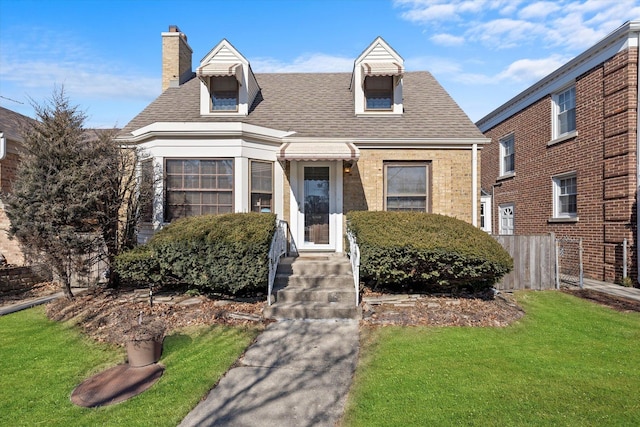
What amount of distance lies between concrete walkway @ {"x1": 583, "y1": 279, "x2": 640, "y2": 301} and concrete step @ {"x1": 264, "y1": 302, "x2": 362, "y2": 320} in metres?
7.11

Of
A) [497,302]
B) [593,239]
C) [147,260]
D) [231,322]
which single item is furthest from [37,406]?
[593,239]

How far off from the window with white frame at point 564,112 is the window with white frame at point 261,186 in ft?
35.3

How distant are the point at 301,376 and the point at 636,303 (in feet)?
26.7

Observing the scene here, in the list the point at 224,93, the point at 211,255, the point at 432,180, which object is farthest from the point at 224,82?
the point at 432,180

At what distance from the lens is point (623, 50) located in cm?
940

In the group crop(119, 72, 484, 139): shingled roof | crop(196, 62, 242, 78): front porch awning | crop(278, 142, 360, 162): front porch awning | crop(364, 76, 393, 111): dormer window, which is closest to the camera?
crop(278, 142, 360, 162): front porch awning

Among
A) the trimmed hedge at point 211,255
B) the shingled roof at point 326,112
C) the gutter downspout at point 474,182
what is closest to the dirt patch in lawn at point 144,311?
the trimmed hedge at point 211,255

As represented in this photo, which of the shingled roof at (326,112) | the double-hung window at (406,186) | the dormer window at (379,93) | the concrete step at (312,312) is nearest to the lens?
the concrete step at (312,312)

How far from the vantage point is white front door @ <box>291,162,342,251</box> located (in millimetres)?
9359

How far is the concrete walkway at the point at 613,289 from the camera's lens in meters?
8.05

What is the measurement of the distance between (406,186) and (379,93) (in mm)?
3487

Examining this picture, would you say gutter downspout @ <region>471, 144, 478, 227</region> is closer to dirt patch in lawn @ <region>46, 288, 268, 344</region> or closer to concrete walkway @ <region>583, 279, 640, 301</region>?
concrete walkway @ <region>583, 279, 640, 301</region>

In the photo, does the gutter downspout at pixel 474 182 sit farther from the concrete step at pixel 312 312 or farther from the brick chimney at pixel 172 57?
the brick chimney at pixel 172 57

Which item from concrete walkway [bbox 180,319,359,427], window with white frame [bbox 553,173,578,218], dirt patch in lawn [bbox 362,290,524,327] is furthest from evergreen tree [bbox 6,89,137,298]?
window with white frame [bbox 553,173,578,218]
